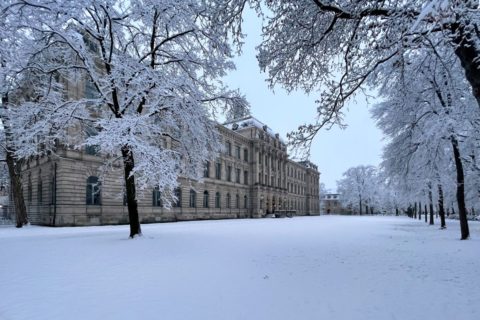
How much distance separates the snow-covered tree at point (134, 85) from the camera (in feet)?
36.3

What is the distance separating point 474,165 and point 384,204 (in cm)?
7733

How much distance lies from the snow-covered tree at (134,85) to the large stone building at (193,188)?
253cm

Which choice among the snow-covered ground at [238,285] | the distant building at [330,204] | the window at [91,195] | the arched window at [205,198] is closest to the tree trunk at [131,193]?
the snow-covered ground at [238,285]

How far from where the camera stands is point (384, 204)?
8688 cm

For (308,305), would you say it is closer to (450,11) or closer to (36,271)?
(450,11)

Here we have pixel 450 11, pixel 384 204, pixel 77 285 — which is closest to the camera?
pixel 450 11

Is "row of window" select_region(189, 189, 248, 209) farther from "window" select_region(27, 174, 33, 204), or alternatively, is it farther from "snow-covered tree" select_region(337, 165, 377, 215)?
"snow-covered tree" select_region(337, 165, 377, 215)

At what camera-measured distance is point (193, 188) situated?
1528 cm

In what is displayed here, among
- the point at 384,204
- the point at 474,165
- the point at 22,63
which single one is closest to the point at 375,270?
the point at 474,165

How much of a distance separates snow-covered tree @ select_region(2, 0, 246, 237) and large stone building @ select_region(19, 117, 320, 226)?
253cm

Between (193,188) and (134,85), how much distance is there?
5.55 meters

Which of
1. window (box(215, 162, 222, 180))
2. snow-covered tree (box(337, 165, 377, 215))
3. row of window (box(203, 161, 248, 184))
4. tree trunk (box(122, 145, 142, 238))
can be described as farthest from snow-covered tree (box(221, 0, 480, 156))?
snow-covered tree (box(337, 165, 377, 215))

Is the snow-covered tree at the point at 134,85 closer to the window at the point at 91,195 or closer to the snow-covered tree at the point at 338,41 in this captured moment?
the snow-covered tree at the point at 338,41

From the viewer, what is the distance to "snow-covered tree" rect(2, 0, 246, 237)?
36.3 feet
